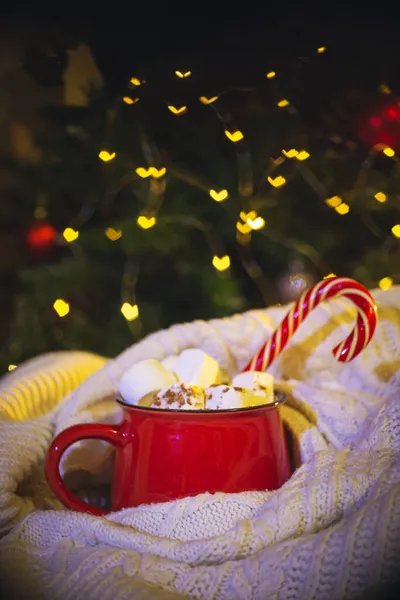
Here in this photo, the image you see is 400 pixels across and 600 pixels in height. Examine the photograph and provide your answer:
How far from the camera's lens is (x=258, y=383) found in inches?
21.5

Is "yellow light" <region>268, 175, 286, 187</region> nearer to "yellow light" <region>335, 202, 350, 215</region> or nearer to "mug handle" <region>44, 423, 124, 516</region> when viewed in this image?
"yellow light" <region>335, 202, 350, 215</region>

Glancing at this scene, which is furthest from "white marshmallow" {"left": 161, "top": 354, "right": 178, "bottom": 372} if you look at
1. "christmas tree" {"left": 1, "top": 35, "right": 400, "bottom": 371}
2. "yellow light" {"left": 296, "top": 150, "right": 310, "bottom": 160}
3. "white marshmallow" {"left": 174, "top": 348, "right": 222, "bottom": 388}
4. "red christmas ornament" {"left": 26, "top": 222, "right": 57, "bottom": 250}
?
"red christmas ornament" {"left": 26, "top": 222, "right": 57, "bottom": 250}

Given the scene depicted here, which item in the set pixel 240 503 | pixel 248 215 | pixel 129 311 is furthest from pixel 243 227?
pixel 240 503

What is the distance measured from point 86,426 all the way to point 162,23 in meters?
0.75

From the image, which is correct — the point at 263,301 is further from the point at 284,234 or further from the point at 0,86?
the point at 0,86

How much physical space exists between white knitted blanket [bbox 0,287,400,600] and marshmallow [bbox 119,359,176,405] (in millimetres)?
84

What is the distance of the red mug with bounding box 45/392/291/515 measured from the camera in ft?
1.65

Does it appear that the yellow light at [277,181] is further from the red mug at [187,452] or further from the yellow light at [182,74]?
the red mug at [187,452]

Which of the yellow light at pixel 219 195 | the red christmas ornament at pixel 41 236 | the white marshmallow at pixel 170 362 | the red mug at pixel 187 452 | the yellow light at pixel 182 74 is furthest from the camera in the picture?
the red christmas ornament at pixel 41 236

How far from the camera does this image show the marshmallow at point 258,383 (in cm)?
54

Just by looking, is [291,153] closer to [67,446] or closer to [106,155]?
[106,155]

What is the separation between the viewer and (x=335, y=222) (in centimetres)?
123

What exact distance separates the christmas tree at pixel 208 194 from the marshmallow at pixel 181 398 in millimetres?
657

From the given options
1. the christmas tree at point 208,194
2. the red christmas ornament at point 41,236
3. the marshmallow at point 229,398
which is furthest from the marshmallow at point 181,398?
the red christmas ornament at point 41,236
